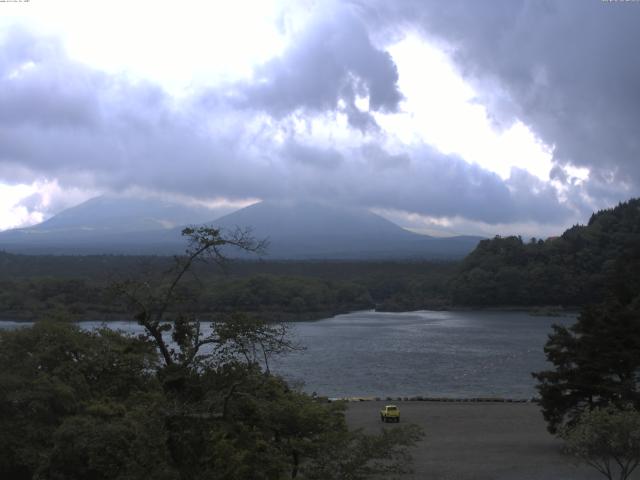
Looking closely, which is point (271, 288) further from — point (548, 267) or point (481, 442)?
point (481, 442)

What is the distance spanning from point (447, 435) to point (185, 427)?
9.42 meters

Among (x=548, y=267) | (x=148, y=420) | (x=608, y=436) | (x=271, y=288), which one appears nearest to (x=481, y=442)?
(x=608, y=436)

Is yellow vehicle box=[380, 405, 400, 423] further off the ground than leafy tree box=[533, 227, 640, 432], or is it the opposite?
leafy tree box=[533, 227, 640, 432]

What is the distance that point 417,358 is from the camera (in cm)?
2698

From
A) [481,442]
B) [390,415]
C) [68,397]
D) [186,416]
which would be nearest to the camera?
[186,416]

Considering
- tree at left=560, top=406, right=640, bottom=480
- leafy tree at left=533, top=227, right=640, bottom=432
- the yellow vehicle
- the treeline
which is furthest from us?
the treeline

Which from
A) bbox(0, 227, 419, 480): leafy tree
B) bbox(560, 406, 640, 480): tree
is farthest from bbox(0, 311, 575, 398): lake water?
bbox(560, 406, 640, 480): tree

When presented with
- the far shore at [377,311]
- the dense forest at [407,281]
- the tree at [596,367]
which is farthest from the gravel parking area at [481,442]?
the dense forest at [407,281]

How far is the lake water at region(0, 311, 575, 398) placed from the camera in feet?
68.6

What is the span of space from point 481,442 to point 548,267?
142 ft

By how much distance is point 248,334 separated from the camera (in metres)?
4.84

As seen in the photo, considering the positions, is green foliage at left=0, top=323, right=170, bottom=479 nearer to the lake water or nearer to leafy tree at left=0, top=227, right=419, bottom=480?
leafy tree at left=0, top=227, right=419, bottom=480

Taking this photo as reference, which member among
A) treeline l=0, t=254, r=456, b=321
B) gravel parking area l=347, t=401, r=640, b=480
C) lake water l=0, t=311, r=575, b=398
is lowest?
lake water l=0, t=311, r=575, b=398

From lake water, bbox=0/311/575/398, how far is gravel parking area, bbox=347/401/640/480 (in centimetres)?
244
